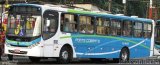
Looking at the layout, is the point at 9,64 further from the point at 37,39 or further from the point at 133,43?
the point at 133,43

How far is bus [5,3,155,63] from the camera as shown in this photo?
2180 cm

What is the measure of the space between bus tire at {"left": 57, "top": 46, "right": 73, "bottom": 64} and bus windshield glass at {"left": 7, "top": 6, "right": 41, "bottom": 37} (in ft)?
6.23

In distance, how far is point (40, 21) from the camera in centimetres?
2180

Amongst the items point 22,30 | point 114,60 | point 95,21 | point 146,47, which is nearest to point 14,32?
point 22,30

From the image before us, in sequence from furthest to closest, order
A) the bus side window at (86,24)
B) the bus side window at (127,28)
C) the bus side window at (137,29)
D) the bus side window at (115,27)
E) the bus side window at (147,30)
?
the bus side window at (147,30) < the bus side window at (137,29) < the bus side window at (127,28) < the bus side window at (115,27) < the bus side window at (86,24)

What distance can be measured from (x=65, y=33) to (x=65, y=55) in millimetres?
1049

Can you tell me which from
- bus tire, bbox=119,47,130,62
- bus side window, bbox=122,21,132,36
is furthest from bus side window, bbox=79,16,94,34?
bus tire, bbox=119,47,130,62

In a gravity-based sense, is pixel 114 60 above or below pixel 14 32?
below

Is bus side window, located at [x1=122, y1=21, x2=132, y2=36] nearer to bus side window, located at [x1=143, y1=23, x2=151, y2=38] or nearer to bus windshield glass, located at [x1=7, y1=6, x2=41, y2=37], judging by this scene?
bus side window, located at [x1=143, y1=23, x2=151, y2=38]

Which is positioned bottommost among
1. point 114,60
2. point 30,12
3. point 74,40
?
point 114,60

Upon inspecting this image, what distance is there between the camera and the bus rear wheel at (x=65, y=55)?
2302 cm

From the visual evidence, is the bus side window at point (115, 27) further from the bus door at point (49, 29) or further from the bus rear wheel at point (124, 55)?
the bus door at point (49, 29)

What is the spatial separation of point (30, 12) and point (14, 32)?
1.16 meters

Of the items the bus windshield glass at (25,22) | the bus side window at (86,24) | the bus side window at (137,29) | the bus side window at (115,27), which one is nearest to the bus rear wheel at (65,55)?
the bus side window at (86,24)
